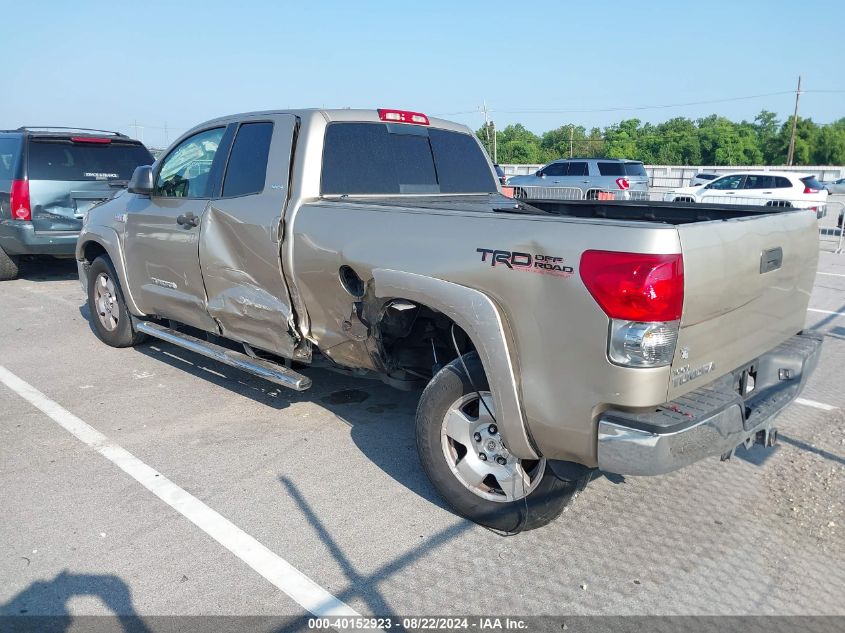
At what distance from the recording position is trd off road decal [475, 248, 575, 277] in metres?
2.93

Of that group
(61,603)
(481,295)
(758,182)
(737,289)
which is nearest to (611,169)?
(758,182)

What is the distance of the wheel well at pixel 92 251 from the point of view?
21.9ft

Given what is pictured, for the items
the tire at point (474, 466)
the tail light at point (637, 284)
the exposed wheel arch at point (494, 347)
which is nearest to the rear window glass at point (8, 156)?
the tire at point (474, 466)

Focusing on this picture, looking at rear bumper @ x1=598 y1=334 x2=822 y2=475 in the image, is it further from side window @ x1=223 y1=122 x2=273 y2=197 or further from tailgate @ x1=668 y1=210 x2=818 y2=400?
side window @ x1=223 y1=122 x2=273 y2=197

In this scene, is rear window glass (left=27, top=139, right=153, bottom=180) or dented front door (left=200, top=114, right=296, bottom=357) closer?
dented front door (left=200, top=114, right=296, bottom=357)

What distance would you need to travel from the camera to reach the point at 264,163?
4.57m

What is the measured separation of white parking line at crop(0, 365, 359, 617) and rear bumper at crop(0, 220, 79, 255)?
4780mm

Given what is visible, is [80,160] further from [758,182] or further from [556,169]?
[758,182]

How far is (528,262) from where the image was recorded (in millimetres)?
3029

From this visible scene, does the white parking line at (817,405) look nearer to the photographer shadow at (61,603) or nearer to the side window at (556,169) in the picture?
the photographer shadow at (61,603)

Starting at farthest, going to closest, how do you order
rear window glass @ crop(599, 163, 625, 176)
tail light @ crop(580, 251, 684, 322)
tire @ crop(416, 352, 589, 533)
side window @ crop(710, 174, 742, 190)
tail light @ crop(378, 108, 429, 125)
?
rear window glass @ crop(599, 163, 625, 176), side window @ crop(710, 174, 742, 190), tail light @ crop(378, 108, 429, 125), tire @ crop(416, 352, 589, 533), tail light @ crop(580, 251, 684, 322)

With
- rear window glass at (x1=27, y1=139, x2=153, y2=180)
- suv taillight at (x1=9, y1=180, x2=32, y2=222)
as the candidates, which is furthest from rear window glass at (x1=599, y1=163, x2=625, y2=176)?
suv taillight at (x1=9, y1=180, x2=32, y2=222)

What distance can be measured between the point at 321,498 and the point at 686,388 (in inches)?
79.2

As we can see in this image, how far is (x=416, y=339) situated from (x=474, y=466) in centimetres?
91
